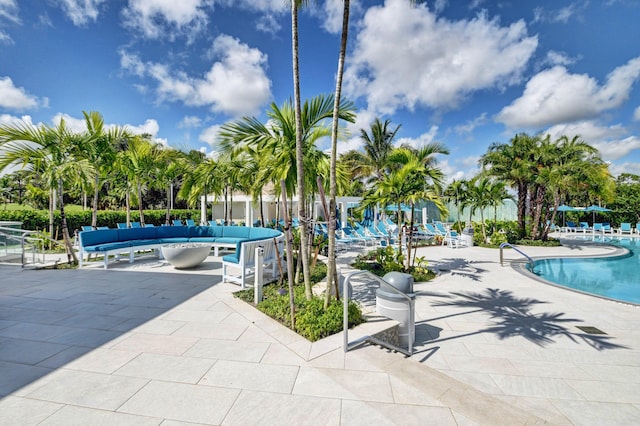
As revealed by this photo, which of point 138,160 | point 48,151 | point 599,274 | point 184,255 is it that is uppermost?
point 138,160

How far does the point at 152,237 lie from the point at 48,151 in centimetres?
348

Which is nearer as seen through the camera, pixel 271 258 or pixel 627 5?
pixel 271 258

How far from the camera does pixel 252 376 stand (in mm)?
2719

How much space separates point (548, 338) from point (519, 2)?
11.1 metres

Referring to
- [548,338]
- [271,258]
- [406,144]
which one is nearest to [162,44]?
[271,258]

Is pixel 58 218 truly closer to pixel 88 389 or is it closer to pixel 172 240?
pixel 172 240

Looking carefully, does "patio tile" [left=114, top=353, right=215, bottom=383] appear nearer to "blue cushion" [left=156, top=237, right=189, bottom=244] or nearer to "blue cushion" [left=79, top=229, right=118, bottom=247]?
"blue cushion" [left=79, top=229, right=118, bottom=247]

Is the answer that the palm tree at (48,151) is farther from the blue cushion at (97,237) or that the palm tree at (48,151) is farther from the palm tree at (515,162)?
the palm tree at (515,162)

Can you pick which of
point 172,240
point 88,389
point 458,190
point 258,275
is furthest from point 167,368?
point 458,190

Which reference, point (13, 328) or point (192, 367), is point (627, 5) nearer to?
point (192, 367)

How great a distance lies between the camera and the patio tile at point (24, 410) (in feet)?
6.82

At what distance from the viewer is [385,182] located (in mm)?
7469

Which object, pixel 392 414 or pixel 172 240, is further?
pixel 172 240

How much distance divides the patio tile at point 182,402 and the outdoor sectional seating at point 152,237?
447 cm
